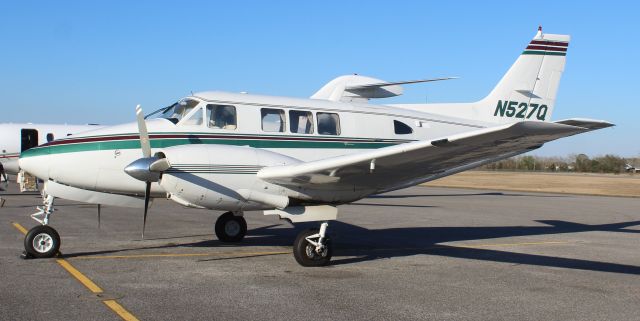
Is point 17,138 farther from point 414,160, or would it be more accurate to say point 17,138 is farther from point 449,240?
point 414,160

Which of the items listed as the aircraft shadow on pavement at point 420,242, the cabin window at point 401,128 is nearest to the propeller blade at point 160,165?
the aircraft shadow on pavement at point 420,242

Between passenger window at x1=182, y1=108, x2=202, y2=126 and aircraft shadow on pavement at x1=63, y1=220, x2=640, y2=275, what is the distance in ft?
9.20

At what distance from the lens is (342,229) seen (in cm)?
1580

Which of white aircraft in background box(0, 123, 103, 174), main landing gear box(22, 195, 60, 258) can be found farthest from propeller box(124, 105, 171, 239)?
white aircraft in background box(0, 123, 103, 174)

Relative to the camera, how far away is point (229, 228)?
1287 cm

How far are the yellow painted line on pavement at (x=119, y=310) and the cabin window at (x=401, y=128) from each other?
6936 mm

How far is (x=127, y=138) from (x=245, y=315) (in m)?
4.73

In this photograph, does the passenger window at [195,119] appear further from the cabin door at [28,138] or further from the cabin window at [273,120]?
the cabin door at [28,138]

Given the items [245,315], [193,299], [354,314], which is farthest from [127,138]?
[354,314]

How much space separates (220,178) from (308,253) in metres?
1.93

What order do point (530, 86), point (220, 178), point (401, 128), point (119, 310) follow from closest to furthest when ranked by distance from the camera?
point (119, 310) → point (220, 178) → point (401, 128) → point (530, 86)

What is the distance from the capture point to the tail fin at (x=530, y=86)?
46.8 ft

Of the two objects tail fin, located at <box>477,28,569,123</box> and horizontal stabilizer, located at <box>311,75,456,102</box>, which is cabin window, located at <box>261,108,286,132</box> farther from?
horizontal stabilizer, located at <box>311,75,456,102</box>

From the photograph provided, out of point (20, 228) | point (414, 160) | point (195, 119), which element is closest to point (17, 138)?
point (20, 228)
